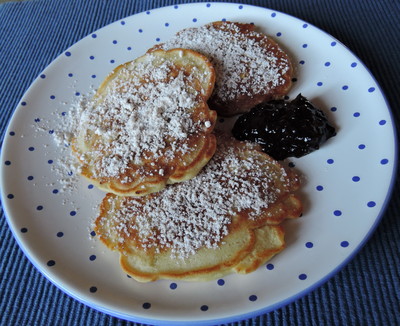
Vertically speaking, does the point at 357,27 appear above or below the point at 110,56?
above

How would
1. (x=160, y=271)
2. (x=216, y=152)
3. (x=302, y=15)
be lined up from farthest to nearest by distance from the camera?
(x=302, y=15)
(x=216, y=152)
(x=160, y=271)

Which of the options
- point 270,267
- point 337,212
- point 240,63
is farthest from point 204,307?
point 240,63

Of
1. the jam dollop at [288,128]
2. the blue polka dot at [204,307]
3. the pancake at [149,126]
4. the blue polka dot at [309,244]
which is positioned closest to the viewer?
the blue polka dot at [204,307]

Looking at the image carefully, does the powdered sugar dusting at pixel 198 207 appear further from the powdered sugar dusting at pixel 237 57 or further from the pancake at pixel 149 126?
the powdered sugar dusting at pixel 237 57

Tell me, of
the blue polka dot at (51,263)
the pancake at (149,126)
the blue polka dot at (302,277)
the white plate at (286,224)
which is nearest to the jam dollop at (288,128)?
the white plate at (286,224)

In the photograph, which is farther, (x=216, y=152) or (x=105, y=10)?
(x=105, y=10)

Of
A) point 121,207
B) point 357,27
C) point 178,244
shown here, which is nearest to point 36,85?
point 121,207

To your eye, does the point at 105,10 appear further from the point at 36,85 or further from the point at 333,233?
the point at 333,233

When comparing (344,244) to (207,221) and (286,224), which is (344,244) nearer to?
(286,224)
